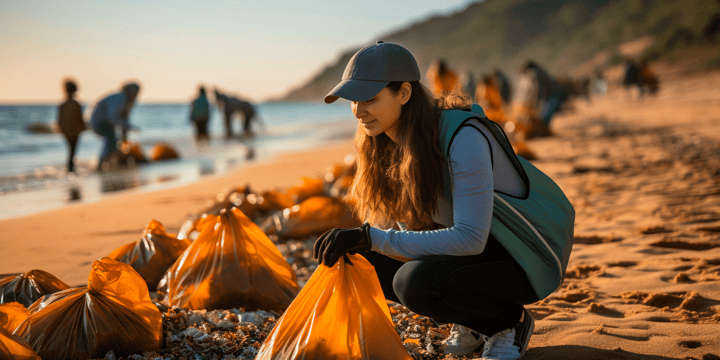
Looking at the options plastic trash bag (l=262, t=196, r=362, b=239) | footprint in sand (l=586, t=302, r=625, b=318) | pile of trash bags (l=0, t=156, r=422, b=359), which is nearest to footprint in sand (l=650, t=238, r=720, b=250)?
footprint in sand (l=586, t=302, r=625, b=318)

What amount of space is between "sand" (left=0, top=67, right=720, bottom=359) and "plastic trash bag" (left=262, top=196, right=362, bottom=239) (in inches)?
47.2

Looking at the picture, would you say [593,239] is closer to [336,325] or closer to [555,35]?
[336,325]

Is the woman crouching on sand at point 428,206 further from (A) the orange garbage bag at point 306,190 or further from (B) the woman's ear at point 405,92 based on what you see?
(A) the orange garbage bag at point 306,190

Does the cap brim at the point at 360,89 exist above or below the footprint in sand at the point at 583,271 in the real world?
above

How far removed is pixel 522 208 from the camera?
1.61 metres

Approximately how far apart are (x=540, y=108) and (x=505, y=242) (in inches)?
360

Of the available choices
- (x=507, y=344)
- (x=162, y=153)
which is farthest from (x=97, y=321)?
(x=162, y=153)

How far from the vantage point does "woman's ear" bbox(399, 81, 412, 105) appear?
159 cm

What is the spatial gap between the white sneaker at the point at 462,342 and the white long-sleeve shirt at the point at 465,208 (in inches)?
19.0

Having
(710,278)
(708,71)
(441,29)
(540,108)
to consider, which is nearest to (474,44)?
(441,29)

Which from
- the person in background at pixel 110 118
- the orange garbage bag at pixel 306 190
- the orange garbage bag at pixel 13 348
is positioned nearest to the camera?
the orange garbage bag at pixel 13 348

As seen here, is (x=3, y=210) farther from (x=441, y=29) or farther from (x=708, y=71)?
(x=441, y=29)

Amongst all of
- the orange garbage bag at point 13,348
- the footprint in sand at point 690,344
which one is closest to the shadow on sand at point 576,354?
the footprint in sand at point 690,344

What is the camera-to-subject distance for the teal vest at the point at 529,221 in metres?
1.60
